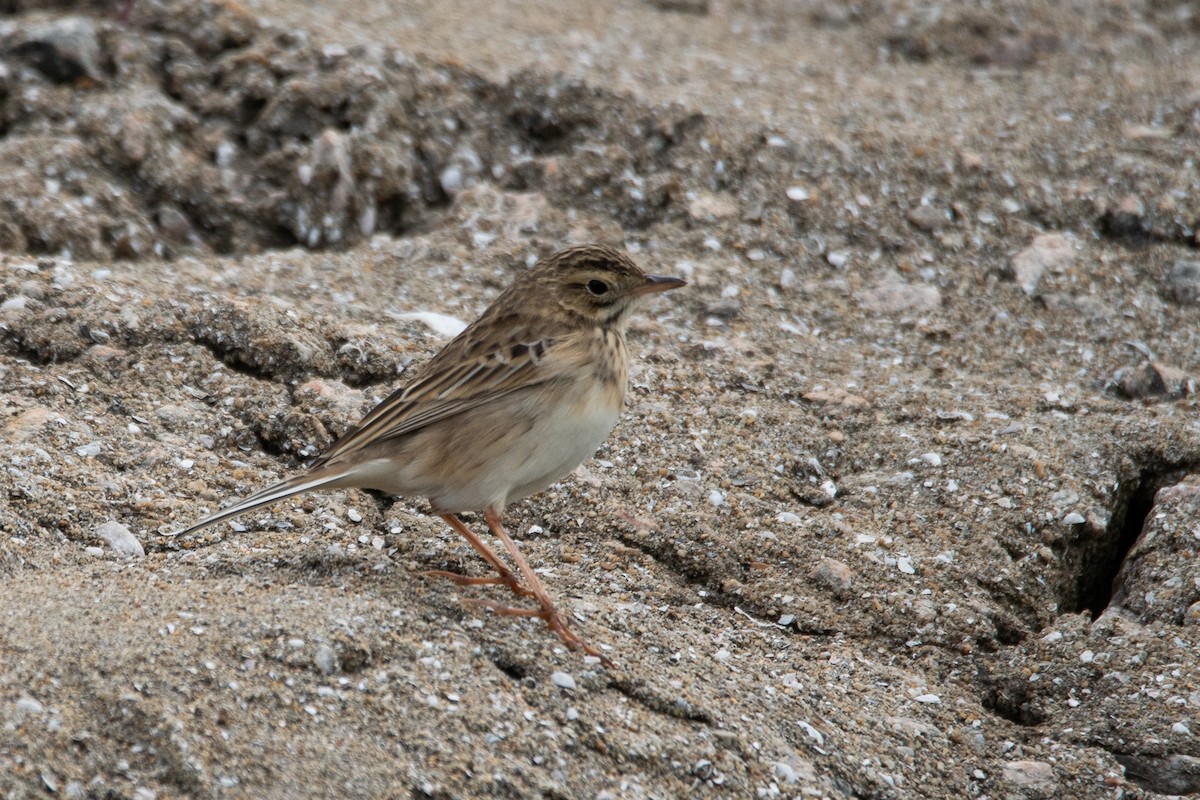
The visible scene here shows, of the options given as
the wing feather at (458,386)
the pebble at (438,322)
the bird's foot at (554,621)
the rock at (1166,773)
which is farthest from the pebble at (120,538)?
the rock at (1166,773)

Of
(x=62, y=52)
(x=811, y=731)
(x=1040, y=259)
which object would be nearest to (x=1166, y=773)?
(x=811, y=731)

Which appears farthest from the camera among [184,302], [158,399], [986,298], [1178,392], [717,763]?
[986,298]

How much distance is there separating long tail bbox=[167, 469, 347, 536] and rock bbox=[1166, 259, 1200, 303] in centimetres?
460

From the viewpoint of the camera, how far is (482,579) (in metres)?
4.90

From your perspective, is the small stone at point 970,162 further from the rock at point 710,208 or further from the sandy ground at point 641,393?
the rock at point 710,208

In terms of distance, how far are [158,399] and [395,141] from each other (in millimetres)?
2417

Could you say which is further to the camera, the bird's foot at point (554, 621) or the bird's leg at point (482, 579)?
the bird's leg at point (482, 579)

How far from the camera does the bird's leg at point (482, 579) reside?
4902 millimetres

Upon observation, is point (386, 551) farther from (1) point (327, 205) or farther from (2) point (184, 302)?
(1) point (327, 205)

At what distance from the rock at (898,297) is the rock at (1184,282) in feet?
4.03

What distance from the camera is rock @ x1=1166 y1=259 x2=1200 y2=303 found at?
7078 millimetres

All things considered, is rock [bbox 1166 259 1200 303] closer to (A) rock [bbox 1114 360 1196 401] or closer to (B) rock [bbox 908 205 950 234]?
(A) rock [bbox 1114 360 1196 401]

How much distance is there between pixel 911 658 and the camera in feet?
16.5

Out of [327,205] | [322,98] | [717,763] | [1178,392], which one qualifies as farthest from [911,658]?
[322,98]
